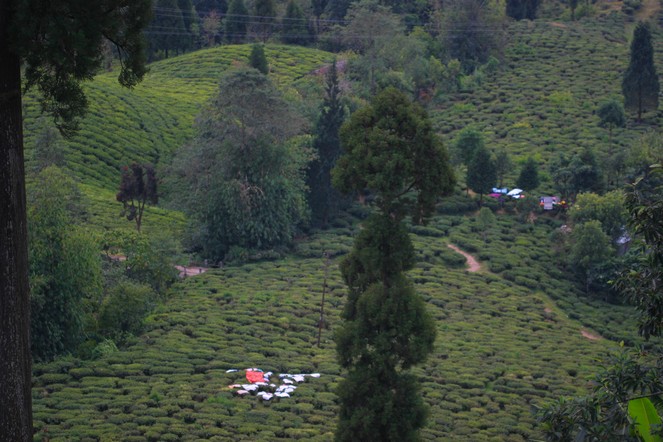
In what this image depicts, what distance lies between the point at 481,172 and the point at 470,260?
668cm

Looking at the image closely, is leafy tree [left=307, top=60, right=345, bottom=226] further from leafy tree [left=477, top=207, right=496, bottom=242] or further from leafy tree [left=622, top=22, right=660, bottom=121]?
leafy tree [left=622, top=22, right=660, bottom=121]

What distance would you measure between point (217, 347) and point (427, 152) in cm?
1232

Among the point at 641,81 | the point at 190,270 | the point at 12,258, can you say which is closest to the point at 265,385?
the point at 12,258

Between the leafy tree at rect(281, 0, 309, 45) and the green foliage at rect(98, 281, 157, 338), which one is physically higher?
the leafy tree at rect(281, 0, 309, 45)

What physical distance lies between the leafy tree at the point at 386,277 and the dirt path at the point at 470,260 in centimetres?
2304

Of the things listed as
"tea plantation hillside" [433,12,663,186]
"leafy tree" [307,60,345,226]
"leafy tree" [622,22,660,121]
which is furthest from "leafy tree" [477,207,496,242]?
"leafy tree" [622,22,660,121]

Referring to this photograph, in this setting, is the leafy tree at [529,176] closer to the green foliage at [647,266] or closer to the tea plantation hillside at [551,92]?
the tea plantation hillside at [551,92]

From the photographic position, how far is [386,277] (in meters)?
17.8

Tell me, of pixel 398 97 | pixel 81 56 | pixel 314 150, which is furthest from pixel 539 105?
pixel 81 56

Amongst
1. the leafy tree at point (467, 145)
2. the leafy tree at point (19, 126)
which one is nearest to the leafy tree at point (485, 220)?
the leafy tree at point (467, 145)

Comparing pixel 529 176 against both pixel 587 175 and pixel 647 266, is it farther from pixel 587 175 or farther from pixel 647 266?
pixel 647 266

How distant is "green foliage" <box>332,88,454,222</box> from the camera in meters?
17.9

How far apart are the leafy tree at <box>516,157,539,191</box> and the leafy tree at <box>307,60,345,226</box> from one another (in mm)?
10693

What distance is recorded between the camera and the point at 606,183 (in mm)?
48438
